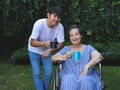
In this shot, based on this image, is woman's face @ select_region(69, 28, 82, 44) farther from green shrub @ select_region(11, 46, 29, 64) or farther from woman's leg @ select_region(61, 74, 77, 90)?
green shrub @ select_region(11, 46, 29, 64)

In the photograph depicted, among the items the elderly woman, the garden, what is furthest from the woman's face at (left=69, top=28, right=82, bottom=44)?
the garden

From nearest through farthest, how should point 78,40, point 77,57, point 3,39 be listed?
point 77,57
point 78,40
point 3,39

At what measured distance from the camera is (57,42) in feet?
17.6

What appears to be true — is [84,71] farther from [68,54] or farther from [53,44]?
[53,44]

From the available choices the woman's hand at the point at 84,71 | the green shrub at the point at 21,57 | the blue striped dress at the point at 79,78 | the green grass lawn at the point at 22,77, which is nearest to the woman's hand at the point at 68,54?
the blue striped dress at the point at 79,78

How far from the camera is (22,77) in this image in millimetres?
7680

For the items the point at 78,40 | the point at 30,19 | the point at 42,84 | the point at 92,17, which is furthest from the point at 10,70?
the point at 78,40

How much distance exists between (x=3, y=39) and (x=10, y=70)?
6.10 ft

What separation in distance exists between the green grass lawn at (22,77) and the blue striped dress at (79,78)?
5.40 ft

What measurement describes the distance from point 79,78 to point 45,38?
32.1 inches

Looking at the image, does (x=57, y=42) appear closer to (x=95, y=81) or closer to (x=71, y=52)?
(x=71, y=52)

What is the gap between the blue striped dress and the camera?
194 inches

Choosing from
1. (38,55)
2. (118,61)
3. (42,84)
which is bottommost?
(118,61)

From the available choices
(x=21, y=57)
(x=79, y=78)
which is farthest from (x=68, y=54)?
(x=21, y=57)
